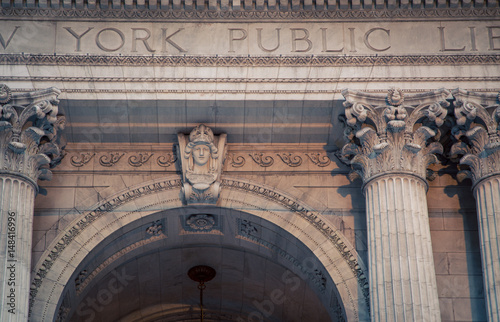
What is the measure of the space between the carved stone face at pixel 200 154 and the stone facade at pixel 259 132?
0.08 feet

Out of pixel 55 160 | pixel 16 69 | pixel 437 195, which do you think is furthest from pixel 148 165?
pixel 437 195

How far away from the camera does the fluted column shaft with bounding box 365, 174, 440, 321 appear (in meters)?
20.9

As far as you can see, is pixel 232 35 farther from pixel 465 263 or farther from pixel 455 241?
pixel 465 263

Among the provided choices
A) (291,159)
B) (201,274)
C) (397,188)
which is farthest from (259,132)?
(201,274)

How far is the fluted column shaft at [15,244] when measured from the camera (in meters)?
21.0

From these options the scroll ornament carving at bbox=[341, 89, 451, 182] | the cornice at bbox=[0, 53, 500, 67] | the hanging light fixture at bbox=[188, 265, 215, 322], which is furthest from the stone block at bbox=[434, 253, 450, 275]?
the hanging light fixture at bbox=[188, 265, 215, 322]

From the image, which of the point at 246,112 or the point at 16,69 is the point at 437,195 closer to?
the point at 246,112

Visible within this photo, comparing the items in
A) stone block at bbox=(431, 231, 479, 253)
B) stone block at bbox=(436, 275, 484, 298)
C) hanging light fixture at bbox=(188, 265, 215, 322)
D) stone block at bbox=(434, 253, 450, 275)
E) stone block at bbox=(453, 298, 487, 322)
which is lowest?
stone block at bbox=(453, 298, 487, 322)

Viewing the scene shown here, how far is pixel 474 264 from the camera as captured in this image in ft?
74.9

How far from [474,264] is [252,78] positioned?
583 centimetres

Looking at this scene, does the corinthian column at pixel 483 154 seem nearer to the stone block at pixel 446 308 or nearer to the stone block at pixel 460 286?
the stone block at pixel 460 286

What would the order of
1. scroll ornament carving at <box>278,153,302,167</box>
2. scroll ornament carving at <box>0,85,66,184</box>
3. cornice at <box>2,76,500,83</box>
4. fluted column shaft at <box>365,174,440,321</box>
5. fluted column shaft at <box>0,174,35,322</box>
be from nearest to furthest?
1. fluted column shaft at <box>365,174,440,321</box>
2. fluted column shaft at <box>0,174,35,322</box>
3. scroll ornament carving at <box>0,85,66,184</box>
4. cornice at <box>2,76,500,83</box>
5. scroll ornament carving at <box>278,153,302,167</box>

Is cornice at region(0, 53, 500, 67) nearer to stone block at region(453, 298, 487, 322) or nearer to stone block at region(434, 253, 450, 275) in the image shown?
stone block at region(434, 253, 450, 275)

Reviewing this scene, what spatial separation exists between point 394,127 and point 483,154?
186 cm
